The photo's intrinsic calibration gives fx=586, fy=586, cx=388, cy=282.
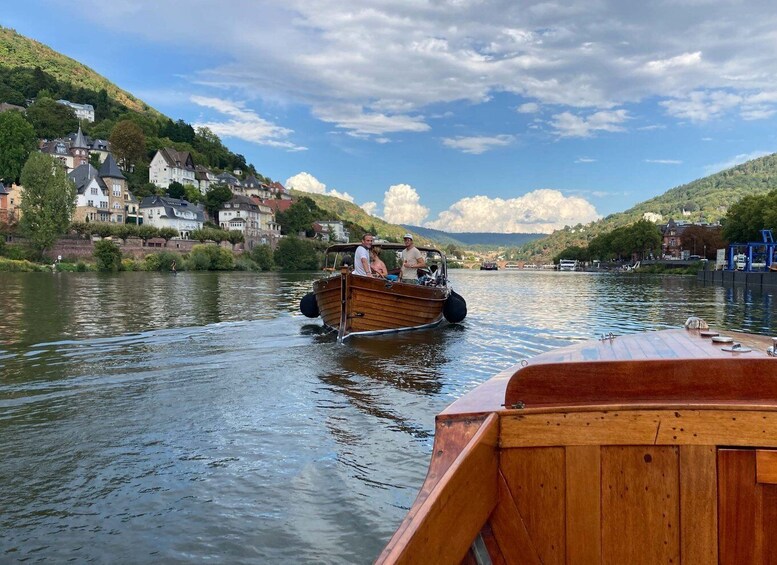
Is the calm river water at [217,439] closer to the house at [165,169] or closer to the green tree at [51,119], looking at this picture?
the house at [165,169]

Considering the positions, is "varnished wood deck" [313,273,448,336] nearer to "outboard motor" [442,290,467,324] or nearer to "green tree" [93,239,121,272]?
"outboard motor" [442,290,467,324]

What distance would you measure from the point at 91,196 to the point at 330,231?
240 ft

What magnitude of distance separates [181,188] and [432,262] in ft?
449

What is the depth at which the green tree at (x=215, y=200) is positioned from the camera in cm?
15400

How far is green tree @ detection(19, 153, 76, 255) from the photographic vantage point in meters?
84.0

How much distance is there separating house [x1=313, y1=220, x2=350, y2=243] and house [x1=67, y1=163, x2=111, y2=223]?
207ft

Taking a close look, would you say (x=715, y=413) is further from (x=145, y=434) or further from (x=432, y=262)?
(x=432, y=262)

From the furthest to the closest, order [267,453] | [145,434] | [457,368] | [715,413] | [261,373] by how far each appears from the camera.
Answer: [457,368], [261,373], [145,434], [267,453], [715,413]

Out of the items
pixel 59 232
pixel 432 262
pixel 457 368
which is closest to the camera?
pixel 457 368

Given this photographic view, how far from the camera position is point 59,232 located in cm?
8725

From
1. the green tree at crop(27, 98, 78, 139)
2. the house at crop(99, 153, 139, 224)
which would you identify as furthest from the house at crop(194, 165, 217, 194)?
the house at crop(99, 153, 139, 224)

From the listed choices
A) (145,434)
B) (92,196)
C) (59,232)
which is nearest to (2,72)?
(92,196)

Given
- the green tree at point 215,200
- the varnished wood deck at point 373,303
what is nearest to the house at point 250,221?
the green tree at point 215,200

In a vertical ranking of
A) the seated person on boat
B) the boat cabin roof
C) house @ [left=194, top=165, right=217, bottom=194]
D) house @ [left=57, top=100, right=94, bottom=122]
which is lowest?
the boat cabin roof
